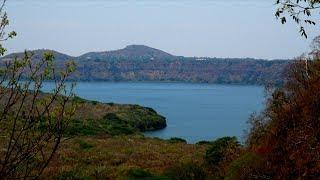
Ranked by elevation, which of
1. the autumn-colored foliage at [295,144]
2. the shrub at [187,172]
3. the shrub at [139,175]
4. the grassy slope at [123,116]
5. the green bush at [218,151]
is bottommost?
the grassy slope at [123,116]

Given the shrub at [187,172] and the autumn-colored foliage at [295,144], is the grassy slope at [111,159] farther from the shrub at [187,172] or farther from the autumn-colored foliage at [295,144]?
the autumn-colored foliage at [295,144]

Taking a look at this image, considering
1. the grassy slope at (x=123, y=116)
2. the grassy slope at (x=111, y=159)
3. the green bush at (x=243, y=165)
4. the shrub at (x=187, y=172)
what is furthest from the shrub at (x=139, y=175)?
the grassy slope at (x=123, y=116)

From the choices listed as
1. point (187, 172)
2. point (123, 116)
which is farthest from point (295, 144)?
point (123, 116)

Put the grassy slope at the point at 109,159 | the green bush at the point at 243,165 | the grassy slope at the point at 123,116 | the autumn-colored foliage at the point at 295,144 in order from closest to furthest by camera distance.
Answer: the autumn-colored foliage at the point at 295,144 → the green bush at the point at 243,165 → the grassy slope at the point at 109,159 → the grassy slope at the point at 123,116

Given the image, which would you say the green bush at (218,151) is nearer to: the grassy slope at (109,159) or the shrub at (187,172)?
the grassy slope at (109,159)

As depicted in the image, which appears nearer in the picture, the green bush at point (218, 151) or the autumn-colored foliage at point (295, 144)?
the autumn-colored foliage at point (295, 144)

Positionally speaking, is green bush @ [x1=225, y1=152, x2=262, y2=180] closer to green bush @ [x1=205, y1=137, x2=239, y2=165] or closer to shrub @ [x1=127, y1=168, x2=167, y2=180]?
shrub @ [x1=127, y1=168, x2=167, y2=180]

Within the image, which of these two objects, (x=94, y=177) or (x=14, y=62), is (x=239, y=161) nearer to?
(x=94, y=177)

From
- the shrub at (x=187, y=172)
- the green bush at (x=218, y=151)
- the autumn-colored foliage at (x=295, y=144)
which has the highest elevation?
the autumn-colored foliage at (x=295, y=144)

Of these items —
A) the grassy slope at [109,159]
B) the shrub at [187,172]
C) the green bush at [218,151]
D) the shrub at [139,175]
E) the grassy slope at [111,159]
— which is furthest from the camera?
the green bush at [218,151]

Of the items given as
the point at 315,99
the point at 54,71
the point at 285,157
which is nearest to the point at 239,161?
the point at 285,157

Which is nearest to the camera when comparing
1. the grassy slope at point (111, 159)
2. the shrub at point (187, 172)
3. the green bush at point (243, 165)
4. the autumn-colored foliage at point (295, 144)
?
the autumn-colored foliage at point (295, 144)

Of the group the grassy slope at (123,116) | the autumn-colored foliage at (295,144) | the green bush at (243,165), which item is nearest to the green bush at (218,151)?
the autumn-colored foliage at (295,144)

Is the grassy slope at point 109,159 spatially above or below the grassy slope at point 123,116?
above
